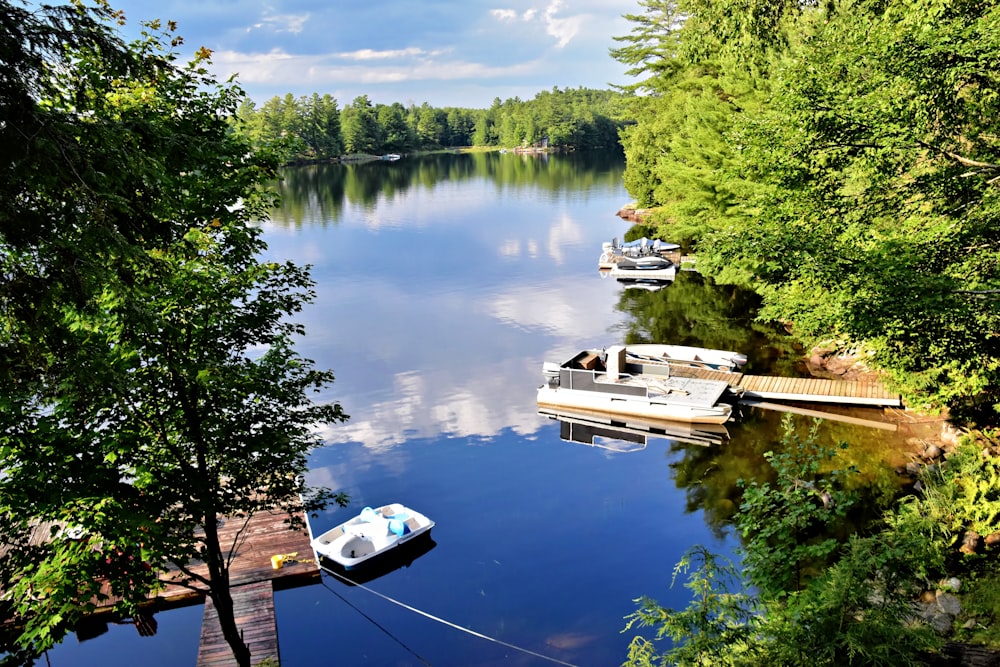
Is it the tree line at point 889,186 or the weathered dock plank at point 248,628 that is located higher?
the tree line at point 889,186

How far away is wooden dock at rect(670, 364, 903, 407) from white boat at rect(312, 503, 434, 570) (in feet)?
44.3

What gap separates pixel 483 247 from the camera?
58.6m

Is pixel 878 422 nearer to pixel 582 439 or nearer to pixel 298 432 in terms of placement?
pixel 582 439

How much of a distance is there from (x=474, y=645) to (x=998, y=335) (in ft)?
38.4

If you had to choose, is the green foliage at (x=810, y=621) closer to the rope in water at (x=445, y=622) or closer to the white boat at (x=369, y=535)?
the rope in water at (x=445, y=622)

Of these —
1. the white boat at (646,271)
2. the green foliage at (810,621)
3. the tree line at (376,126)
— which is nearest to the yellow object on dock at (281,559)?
the green foliage at (810,621)

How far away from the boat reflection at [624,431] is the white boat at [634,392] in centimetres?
23

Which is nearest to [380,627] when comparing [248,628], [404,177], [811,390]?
[248,628]

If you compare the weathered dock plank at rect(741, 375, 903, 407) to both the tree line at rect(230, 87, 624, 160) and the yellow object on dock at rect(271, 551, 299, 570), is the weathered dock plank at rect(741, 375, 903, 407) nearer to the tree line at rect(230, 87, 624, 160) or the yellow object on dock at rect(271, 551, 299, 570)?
the yellow object on dock at rect(271, 551, 299, 570)

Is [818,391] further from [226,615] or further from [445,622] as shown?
[226,615]

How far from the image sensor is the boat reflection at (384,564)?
16.7 meters

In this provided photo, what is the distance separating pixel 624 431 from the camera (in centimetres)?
2416

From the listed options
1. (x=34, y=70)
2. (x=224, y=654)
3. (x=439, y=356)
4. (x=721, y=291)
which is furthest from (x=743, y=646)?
(x=721, y=291)

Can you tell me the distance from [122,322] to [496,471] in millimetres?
14860
